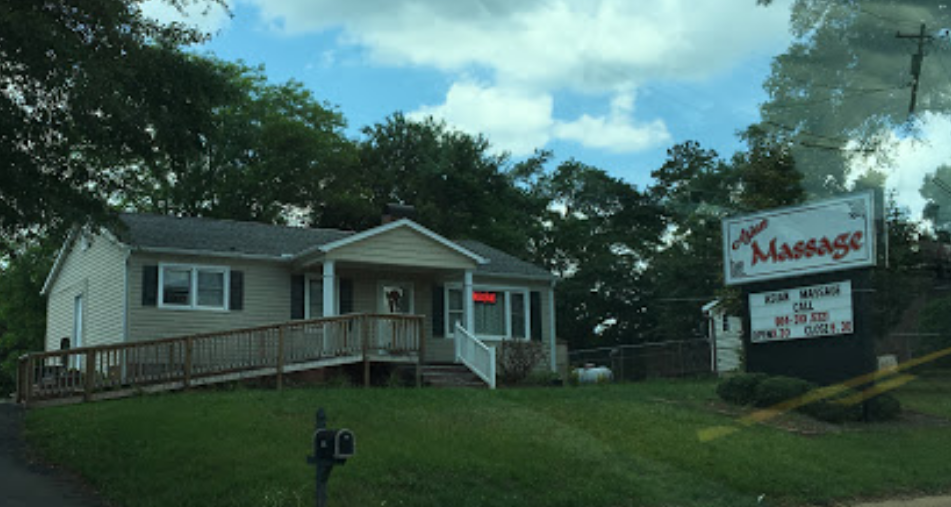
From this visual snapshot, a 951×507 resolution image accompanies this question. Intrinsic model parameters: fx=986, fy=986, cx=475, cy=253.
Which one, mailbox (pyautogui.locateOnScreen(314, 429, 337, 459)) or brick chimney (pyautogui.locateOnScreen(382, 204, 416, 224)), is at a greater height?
brick chimney (pyautogui.locateOnScreen(382, 204, 416, 224))

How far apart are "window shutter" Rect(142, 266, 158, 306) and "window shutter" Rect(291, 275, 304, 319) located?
3.44 metres

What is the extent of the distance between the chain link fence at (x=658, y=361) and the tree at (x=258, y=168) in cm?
1438

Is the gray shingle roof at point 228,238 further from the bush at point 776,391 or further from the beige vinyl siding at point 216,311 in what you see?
the bush at point 776,391

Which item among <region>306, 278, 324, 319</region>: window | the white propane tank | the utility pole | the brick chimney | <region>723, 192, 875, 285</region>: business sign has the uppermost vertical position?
the utility pole

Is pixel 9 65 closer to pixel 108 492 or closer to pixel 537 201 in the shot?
pixel 108 492

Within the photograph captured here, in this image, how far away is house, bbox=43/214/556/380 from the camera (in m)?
22.8

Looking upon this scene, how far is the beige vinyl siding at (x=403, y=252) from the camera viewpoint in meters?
23.9

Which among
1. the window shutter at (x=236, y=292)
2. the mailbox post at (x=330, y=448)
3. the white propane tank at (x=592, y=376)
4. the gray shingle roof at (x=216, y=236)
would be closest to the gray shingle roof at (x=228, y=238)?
the gray shingle roof at (x=216, y=236)

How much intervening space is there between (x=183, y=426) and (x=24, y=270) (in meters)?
26.3

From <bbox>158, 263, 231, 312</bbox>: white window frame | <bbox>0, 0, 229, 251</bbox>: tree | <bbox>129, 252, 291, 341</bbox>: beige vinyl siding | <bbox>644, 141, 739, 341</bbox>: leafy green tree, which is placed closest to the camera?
<bbox>0, 0, 229, 251</bbox>: tree

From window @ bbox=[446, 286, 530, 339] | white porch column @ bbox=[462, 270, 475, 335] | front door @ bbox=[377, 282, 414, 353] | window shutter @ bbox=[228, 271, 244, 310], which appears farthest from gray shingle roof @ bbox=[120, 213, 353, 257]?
white porch column @ bbox=[462, 270, 475, 335]

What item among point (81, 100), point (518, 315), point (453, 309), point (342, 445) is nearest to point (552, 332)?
point (518, 315)

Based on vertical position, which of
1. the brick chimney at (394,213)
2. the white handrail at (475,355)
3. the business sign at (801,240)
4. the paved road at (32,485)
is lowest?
the paved road at (32,485)

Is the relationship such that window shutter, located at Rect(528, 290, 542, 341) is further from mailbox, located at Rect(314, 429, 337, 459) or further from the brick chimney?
mailbox, located at Rect(314, 429, 337, 459)
